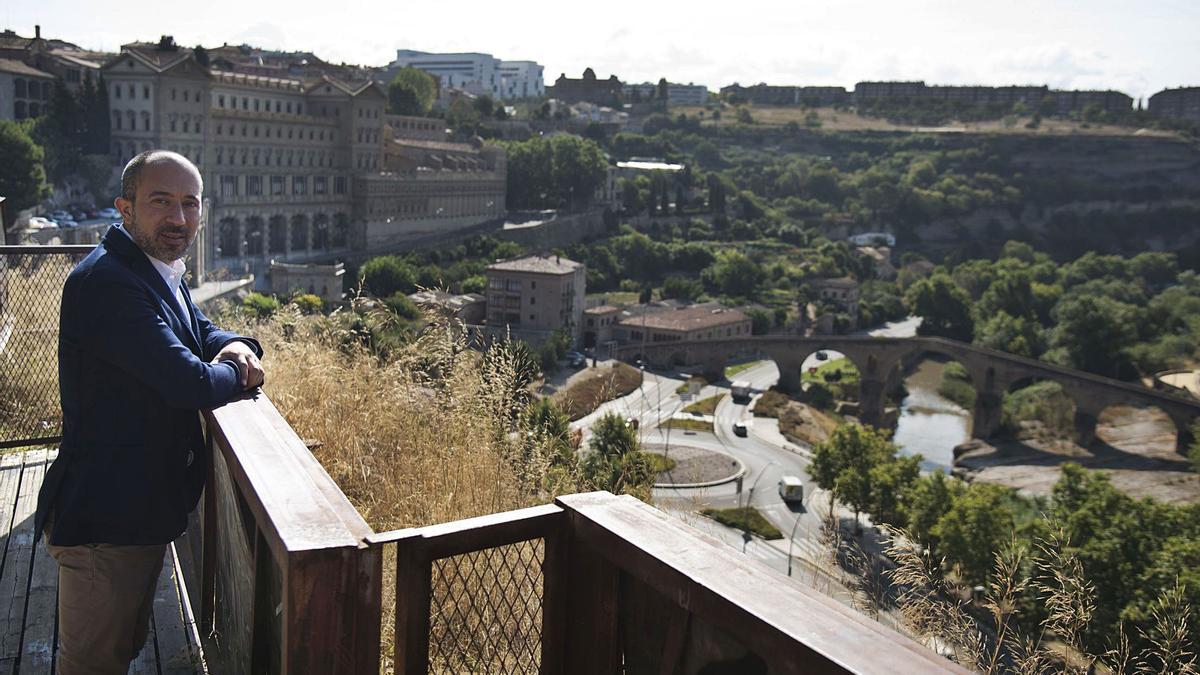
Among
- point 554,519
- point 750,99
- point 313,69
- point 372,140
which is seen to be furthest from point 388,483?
point 750,99

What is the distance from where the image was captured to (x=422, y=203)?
44.2m

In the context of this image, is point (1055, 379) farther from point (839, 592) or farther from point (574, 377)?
point (839, 592)

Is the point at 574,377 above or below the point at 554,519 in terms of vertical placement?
below

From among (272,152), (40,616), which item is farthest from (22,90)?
(40,616)

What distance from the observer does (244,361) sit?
233cm

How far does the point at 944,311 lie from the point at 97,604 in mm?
50260

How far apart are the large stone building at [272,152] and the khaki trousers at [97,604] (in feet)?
102

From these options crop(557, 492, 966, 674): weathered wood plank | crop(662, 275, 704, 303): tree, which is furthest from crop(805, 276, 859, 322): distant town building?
crop(557, 492, 966, 674): weathered wood plank

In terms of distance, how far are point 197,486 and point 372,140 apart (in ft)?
136

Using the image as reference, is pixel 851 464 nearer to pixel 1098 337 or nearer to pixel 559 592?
pixel 559 592

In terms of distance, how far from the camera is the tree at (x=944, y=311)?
49062 millimetres

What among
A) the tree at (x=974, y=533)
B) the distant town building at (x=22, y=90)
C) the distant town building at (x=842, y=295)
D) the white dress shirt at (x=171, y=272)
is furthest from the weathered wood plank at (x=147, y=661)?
the distant town building at (x=842, y=295)

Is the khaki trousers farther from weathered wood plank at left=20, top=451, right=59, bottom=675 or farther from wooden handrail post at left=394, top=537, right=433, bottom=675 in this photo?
wooden handrail post at left=394, top=537, right=433, bottom=675

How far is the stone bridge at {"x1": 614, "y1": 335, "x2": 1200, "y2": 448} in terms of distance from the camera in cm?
3434
